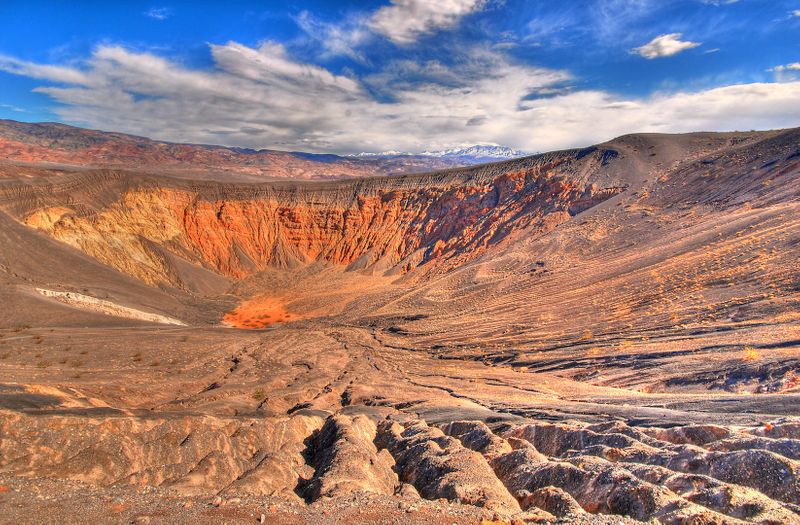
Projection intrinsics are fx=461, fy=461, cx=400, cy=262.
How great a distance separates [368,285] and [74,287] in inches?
1102

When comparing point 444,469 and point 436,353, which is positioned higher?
point 444,469

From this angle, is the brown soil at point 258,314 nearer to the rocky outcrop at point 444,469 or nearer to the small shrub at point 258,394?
the small shrub at point 258,394

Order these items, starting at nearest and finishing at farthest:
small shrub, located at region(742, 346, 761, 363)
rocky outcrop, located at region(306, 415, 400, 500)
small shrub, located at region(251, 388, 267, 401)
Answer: rocky outcrop, located at region(306, 415, 400, 500), small shrub, located at region(742, 346, 761, 363), small shrub, located at region(251, 388, 267, 401)

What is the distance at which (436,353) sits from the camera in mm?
28422

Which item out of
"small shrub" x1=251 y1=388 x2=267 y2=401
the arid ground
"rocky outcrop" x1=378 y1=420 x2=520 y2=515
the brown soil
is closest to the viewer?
the arid ground

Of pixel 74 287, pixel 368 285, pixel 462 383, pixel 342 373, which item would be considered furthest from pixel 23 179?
pixel 462 383

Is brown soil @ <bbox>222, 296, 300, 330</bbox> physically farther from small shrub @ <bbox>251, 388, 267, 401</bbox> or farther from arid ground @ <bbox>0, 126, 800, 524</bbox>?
small shrub @ <bbox>251, 388, 267, 401</bbox>

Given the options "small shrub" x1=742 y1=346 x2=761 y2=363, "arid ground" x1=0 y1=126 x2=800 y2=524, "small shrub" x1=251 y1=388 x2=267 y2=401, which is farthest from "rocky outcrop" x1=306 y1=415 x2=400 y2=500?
"small shrub" x1=742 y1=346 x2=761 y2=363

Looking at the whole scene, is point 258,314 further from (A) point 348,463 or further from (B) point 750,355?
(B) point 750,355

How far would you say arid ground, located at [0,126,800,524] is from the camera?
8.78 metres

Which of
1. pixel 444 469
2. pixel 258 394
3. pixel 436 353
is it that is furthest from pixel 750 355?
pixel 258 394

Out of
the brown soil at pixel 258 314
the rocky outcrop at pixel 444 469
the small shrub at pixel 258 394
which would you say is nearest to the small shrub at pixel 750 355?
the rocky outcrop at pixel 444 469

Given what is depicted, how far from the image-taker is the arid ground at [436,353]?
8.78m

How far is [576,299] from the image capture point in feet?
96.0
